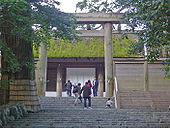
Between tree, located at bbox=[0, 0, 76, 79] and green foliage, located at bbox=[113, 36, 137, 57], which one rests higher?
green foliage, located at bbox=[113, 36, 137, 57]

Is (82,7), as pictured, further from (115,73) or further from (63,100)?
(63,100)

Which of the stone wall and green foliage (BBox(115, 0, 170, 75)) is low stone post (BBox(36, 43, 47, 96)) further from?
green foliage (BBox(115, 0, 170, 75))

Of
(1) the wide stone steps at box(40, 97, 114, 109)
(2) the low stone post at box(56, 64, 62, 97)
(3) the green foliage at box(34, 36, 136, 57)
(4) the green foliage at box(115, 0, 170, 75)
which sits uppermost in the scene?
(3) the green foliage at box(34, 36, 136, 57)

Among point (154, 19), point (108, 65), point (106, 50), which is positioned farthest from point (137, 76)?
point (154, 19)

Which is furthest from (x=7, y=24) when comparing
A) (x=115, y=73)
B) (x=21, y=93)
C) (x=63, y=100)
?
(x=115, y=73)

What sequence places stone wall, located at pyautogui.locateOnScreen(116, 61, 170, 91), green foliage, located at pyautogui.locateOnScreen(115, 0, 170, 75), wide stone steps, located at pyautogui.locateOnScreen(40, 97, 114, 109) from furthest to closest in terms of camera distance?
1. stone wall, located at pyautogui.locateOnScreen(116, 61, 170, 91)
2. wide stone steps, located at pyautogui.locateOnScreen(40, 97, 114, 109)
3. green foliage, located at pyautogui.locateOnScreen(115, 0, 170, 75)

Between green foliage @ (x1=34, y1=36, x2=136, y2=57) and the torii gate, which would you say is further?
green foliage @ (x1=34, y1=36, x2=136, y2=57)

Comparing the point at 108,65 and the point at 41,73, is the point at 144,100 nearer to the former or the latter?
the point at 108,65

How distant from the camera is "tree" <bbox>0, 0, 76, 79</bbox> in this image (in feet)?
16.1

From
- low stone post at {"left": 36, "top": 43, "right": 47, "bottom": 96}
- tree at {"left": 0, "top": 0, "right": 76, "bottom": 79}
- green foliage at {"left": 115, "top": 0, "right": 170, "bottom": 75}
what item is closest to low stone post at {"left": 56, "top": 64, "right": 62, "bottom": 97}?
low stone post at {"left": 36, "top": 43, "right": 47, "bottom": 96}

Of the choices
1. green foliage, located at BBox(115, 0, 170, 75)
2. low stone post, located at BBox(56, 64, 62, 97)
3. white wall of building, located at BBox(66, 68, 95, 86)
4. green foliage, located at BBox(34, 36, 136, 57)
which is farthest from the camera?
white wall of building, located at BBox(66, 68, 95, 86)

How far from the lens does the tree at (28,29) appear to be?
490 cm

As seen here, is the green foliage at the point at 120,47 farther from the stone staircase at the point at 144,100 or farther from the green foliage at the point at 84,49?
the stone staircase at the point at 144,100

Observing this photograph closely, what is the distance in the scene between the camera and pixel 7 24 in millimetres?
5133
